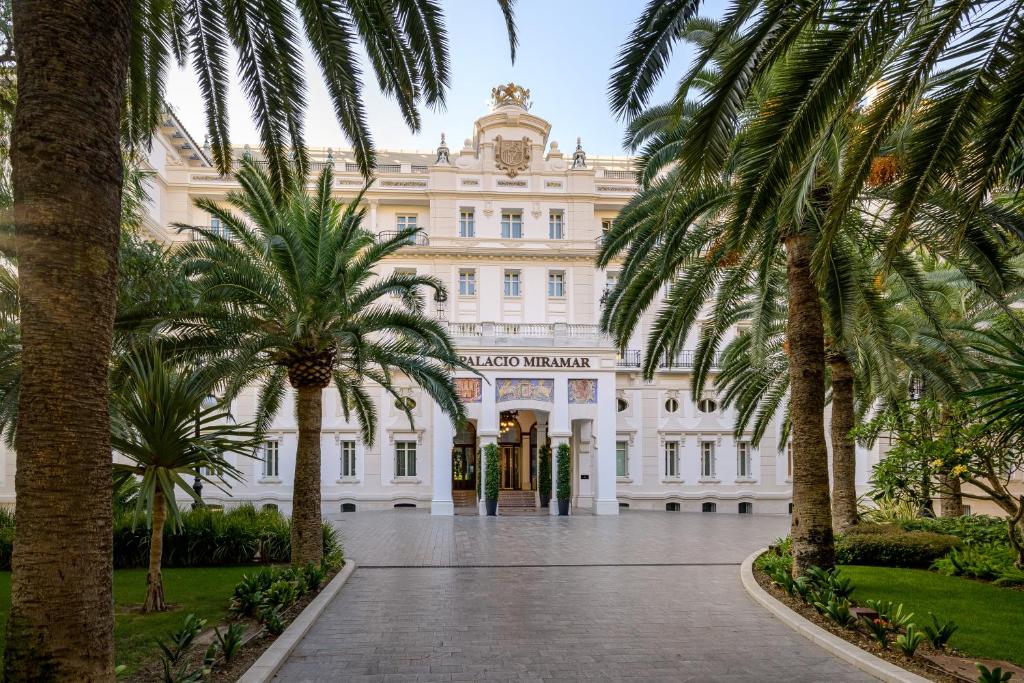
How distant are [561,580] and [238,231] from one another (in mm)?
9190

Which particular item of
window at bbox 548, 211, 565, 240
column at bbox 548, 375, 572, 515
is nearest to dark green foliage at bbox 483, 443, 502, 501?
column at bbox 548, 375, 572, 515

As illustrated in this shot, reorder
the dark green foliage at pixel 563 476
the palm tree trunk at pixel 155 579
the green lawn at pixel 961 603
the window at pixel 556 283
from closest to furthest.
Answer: the green lawn at pixel 961 603 → the palm tree trunk at pixel 155 579 → the dark green foliage at pixel 563 476 → the window at pixel 556 283

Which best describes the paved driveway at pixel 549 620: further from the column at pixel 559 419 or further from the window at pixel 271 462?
the window at pixel 271 462

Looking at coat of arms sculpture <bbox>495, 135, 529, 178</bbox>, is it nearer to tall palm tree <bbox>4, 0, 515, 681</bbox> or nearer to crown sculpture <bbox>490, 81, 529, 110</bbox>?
crown sculpture <bbox>490, 81, 529, 110</bbox>

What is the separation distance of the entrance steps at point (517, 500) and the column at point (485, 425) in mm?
1939

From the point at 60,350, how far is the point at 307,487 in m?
9.03

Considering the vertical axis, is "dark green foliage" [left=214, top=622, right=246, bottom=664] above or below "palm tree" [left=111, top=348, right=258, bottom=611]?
below

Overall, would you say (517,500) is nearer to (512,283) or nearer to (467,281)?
(512,283)

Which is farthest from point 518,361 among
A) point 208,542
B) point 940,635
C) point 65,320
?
point 65,320

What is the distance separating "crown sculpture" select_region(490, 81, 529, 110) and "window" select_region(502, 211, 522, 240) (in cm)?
513

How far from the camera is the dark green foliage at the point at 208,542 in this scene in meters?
14.4

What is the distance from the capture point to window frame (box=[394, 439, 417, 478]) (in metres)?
32.5

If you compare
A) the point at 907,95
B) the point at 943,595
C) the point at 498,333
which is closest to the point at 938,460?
the point at 943,595

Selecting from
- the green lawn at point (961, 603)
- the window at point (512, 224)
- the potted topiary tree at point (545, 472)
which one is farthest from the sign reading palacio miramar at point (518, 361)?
the green lawn at point (961, 603)
